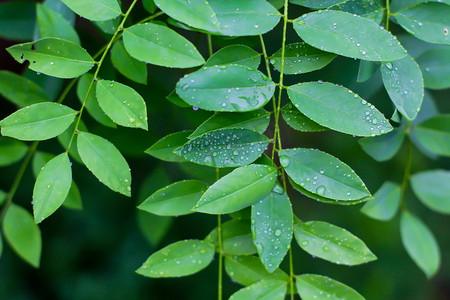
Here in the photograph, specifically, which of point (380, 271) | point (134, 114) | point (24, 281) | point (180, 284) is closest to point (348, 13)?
point (134, 114)

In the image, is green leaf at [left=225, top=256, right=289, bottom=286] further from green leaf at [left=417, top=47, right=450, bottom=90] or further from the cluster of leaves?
green leaf at [left=417, top=47, right=450, bottom=90]

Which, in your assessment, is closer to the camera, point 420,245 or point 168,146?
point 168,146

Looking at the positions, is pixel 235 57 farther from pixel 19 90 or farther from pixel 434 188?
pixel 434 188

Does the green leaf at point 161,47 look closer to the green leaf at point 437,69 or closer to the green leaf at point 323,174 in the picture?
the green leaf at point 323,174

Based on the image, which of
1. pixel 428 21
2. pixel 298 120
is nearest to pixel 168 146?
pixel 298 120

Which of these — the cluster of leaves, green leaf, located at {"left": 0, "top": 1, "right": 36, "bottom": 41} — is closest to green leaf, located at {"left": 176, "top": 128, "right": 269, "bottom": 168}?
the cluster of leaves

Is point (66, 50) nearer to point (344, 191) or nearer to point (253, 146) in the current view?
point (253, 146)

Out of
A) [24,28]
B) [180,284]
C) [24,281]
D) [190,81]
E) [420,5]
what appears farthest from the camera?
[180,284]

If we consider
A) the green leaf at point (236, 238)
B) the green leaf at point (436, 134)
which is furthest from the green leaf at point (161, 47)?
the green leaf at point (436, 134)
